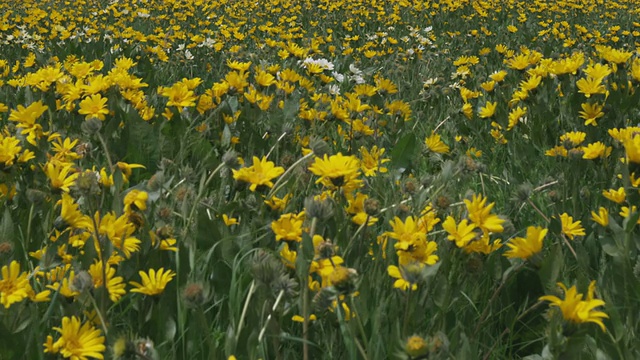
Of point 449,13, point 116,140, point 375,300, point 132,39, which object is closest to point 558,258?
point 375,300

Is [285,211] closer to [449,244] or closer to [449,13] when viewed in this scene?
[449,244]

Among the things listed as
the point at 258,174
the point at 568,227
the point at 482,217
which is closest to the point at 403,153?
the point at 568,227

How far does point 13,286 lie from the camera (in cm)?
120

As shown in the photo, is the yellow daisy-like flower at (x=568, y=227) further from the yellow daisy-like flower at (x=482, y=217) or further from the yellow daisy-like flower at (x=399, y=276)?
the yellow daisy-like flower at (x=399, y=276)

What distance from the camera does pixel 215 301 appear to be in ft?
5.16

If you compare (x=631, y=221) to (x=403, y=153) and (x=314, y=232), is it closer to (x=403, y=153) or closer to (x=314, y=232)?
(x=314, y=232)

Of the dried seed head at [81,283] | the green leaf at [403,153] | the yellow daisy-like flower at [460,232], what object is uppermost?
the dried seed head at [81,283]

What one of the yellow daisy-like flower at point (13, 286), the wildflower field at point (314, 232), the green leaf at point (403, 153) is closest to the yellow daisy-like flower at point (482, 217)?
the wildflower field at point (314, 232)

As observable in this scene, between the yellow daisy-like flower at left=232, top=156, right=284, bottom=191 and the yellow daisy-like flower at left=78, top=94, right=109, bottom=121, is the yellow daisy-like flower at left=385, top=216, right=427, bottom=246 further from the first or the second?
the yellow daisy-like flower at left=78, top=94, right=109, bottom=121

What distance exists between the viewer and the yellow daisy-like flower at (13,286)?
1.15 meters

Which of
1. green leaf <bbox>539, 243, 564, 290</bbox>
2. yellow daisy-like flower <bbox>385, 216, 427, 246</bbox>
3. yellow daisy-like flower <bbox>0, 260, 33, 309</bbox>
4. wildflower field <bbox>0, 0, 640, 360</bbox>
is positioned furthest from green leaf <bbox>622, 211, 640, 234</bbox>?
yellow daisy-like flower <bbox>0, 260, 33, 309</bbox>

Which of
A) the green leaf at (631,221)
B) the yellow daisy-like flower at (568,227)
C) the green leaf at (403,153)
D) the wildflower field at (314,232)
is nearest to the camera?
the wildflower field at (314,232)

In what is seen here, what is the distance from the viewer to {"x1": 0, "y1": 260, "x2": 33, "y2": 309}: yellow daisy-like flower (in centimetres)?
115

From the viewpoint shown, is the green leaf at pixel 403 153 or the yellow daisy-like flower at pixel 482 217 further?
the green leaf at pixel 403 153
